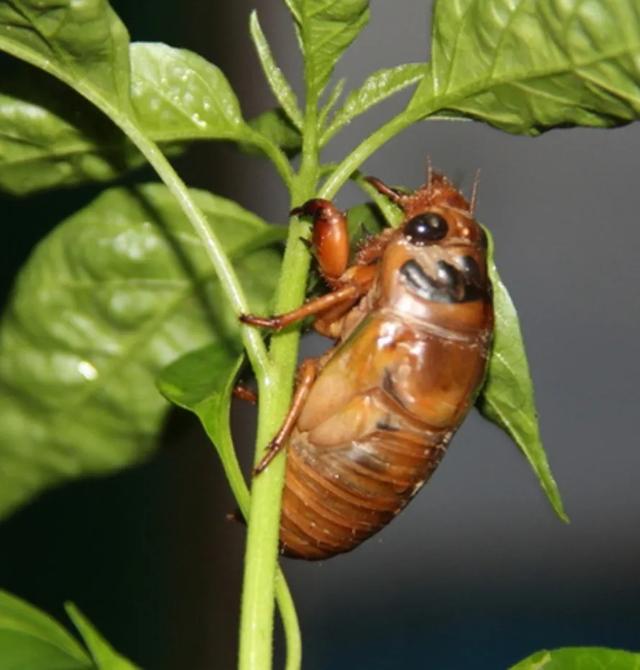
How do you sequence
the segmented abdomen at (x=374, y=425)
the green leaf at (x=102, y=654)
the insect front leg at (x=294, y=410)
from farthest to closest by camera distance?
1. the segmented abdomen at (x=374, y=425)
2. the insect front leg at (x=294, y=410)
3. the green leaf at (x=102, y=654)

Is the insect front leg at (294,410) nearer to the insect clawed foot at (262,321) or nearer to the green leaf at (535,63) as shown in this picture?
the insect clawed foot at (262,321)

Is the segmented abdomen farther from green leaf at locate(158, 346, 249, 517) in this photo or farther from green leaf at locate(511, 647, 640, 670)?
green leaf at locate(511, 647, 640, 670)

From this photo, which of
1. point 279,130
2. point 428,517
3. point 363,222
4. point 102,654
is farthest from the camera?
point 428,517

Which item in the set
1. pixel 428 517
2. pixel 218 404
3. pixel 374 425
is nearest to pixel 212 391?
pixel 218 404

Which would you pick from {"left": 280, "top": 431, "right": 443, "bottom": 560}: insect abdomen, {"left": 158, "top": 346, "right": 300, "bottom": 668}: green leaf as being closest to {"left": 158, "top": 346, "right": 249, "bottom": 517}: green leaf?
{"left": 158, "top": 346, "right": 300, "bottom": 668}: green leaf

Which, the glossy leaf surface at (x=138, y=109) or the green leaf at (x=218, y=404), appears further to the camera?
the glossy leaf surface at (x=138, y=109)

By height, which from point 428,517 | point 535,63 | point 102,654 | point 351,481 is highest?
point 535,63

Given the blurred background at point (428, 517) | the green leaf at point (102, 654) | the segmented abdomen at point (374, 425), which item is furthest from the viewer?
the blurred background at point (428, 517)

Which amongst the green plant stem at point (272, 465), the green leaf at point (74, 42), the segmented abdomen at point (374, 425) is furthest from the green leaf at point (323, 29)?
the segmented abdomen at point (374, 425)

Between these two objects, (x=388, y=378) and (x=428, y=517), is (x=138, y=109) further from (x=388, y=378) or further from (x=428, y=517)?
(x=428, y=517)
